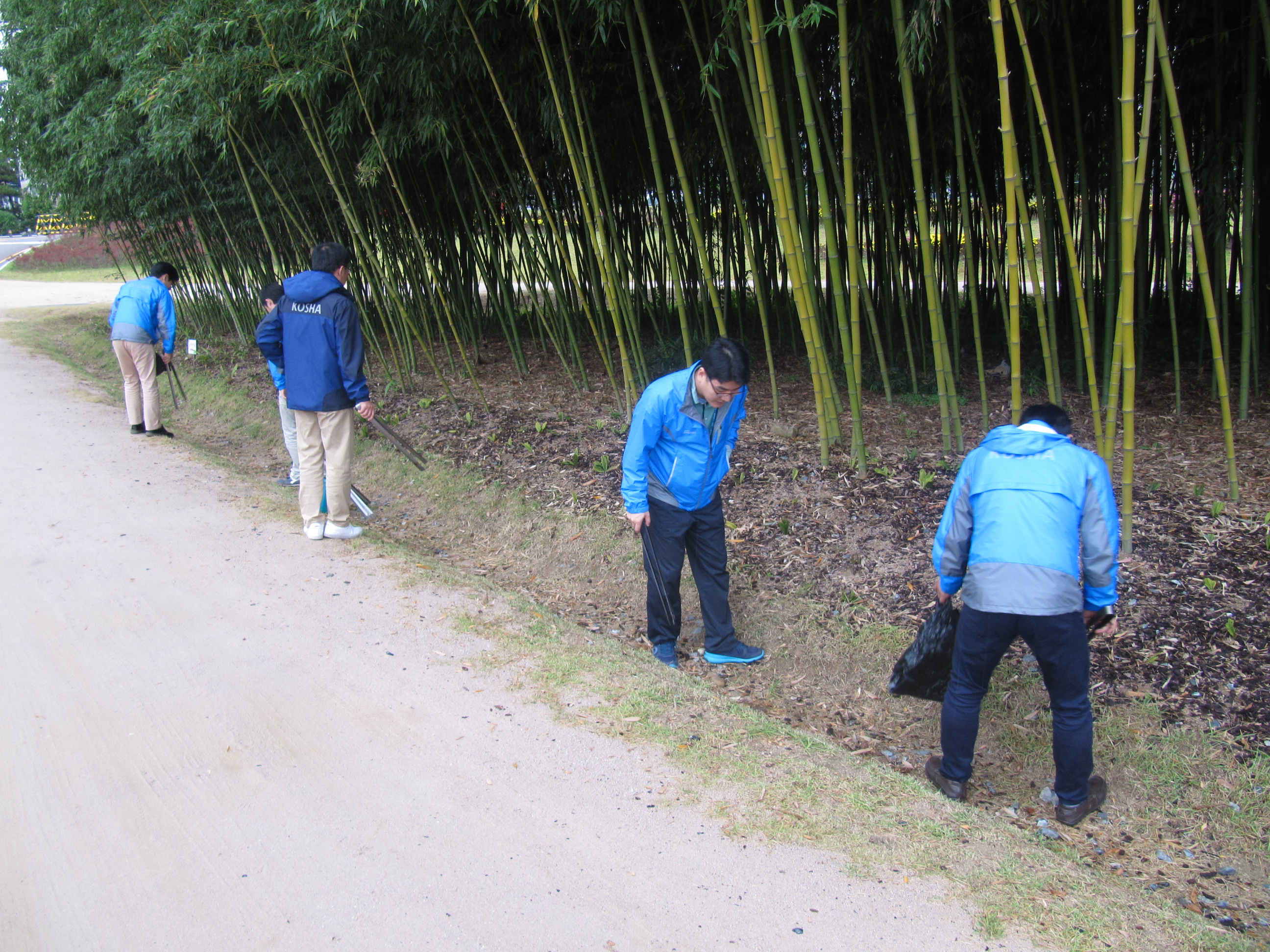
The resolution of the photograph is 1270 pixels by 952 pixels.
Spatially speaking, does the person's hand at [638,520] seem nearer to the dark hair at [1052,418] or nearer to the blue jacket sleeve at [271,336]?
the dark hair at [1052,418]

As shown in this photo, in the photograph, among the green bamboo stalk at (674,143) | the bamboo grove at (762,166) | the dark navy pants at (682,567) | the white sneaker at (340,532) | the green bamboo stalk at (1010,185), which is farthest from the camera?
the white sneaker at (340,532)

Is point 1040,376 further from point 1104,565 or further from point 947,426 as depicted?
point 1104,565

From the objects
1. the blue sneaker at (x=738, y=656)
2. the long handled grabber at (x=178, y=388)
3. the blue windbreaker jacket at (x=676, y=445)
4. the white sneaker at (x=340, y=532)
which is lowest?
the blue sneaker at (x=738, y=656)

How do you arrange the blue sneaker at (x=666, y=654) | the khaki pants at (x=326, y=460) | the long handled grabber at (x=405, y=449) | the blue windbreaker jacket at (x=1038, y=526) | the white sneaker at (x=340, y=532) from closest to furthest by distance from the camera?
the blue windbreaker jacket at (x=1038, y=526) → the blue sneaker at (x=666, y=654) → the khaki pants at (x=326, y=460) → the white sneaker at (x=340, y=532) → the long handled grabber at (x=405, y=449)

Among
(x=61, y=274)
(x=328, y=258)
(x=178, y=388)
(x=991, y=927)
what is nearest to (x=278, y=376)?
(x=328, y=258)

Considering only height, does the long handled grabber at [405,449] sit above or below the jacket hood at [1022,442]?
below

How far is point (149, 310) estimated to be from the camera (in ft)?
18.0

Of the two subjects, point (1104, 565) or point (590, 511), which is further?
point (590, 511)

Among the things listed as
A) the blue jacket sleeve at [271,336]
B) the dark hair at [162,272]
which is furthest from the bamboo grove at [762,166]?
the blue jacket sleeve at [271,336]

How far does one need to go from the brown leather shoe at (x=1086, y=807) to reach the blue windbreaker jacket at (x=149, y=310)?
5463 mm

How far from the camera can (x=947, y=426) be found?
150 inches

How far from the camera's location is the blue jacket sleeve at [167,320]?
553cm

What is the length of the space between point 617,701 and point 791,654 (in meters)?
0.80

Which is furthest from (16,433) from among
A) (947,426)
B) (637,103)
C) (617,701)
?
(947,426)
